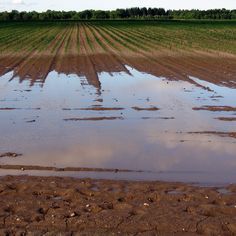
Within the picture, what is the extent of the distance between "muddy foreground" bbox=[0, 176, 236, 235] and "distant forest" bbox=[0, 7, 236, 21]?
128613 millimetres

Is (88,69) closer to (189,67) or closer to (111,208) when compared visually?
(189,67)

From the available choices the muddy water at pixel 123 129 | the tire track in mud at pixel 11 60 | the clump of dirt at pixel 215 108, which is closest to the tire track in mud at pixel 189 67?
the muddy water at pixel 123 129

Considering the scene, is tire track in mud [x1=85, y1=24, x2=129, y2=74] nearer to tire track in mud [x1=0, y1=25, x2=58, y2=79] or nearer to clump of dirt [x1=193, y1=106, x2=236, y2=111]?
tire track in mud [x1=0, y1=25, x2=58, y2=79]

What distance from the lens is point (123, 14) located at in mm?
168125

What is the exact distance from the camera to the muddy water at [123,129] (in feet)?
32.4

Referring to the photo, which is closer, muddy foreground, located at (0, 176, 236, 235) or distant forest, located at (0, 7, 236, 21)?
muddy foreground, located at (0, 176, 236, 235)

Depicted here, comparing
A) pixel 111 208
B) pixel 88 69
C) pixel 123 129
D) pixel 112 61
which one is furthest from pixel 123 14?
pixel 111 208

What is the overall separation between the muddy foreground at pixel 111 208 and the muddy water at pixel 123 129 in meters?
0.72

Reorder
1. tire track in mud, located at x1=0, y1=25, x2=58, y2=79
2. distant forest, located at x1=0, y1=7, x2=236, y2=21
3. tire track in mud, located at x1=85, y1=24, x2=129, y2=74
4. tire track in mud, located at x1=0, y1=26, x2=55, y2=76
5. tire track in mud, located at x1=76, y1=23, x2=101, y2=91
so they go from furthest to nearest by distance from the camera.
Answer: distant forest, located at x1=0, y1=7, x2=236, y2=21, tire track in mud, located at x1=0, y1=26, x2=55, y2=76, tire track in mud, located at x1=0, y1=25, x2=58, y2=79, tire track in mud, located at x1=85, y1=24, x2=129, y2=74, tire track in mud, located at x1=76, y1=23, x2=101, y2=91

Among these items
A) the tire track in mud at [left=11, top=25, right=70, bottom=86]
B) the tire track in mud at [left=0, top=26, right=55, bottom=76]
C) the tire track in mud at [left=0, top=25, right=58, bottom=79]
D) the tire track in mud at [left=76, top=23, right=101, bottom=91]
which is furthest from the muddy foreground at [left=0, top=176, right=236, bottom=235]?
the tire track in mud at [left=0, top=26, right=55, bottom=76]

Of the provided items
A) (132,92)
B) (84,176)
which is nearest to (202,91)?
(132,92)

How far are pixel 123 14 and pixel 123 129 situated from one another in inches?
6274

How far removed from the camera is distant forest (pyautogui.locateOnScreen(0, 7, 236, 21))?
141m

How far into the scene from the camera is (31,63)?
2686 cm
